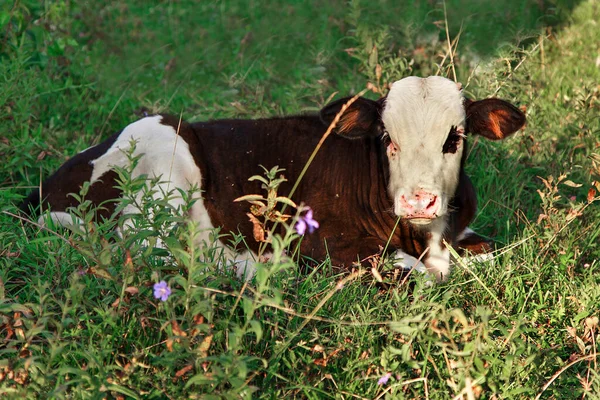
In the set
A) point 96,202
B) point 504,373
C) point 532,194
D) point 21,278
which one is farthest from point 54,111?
point 504,373

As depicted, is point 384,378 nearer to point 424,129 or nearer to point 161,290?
point 161,290

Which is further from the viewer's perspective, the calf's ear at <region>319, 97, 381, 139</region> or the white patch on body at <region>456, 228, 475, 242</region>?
the white patch on body at <region>456, 228, 475, 242</region>

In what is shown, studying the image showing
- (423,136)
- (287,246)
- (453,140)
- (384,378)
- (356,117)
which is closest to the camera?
(384,378)

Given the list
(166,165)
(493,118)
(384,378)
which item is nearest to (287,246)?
(384,378)

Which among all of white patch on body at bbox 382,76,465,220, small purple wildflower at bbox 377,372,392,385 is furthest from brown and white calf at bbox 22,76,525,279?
small purple wildflower at bbox 377,372,392,385

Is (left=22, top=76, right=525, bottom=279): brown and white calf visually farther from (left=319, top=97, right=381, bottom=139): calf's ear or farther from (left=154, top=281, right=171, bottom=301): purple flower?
(left=154, top=281, right=171, bottom=301): purple flower

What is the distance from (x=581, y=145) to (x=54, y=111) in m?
5.02

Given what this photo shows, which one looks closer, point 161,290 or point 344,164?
point 161,290

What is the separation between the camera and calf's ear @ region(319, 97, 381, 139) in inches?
229

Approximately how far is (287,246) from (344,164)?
174 centimetres

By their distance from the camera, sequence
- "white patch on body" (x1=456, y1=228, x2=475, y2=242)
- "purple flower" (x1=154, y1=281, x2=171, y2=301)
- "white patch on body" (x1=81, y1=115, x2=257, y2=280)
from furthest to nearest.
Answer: "white patch on body" (x1=456, y1=228, x2=475, y2=242), "white patch on body" (x1=81, y1=115, x2=257, y2=280), "purple flower" (x1=154, y1=281, x2=171, y2=301)

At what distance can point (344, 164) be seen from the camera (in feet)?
20.1

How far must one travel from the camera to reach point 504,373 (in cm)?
381

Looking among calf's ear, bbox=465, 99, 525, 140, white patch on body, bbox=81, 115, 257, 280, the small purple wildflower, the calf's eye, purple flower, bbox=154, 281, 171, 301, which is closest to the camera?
purple flower, bbox=154, 281, 171, 301
